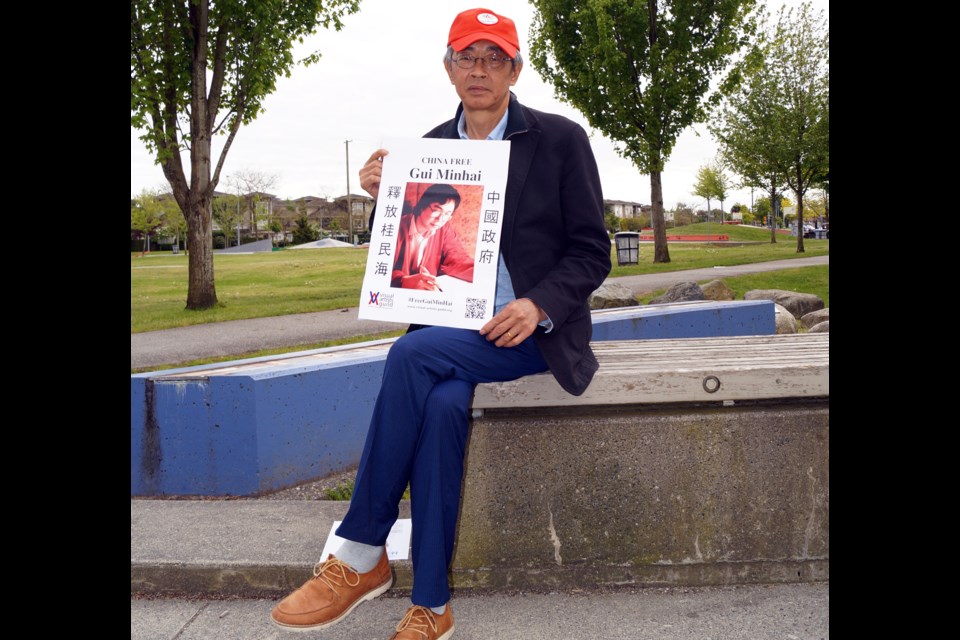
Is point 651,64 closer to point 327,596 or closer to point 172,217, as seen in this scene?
point 327,596

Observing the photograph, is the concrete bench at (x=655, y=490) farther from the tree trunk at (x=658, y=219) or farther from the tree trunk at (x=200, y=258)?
the tree trunk at (x=658, y=219)

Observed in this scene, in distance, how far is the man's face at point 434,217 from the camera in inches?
116

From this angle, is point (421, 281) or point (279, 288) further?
point (279, 288)

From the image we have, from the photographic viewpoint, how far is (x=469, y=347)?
9.33ft

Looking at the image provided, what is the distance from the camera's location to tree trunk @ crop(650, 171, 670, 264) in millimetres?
23297

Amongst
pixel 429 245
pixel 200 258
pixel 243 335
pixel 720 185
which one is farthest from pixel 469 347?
pixel 720 185

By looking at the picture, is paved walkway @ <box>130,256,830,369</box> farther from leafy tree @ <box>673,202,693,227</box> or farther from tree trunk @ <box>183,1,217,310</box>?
leafy tree @ <box>673,202,693,227</box>

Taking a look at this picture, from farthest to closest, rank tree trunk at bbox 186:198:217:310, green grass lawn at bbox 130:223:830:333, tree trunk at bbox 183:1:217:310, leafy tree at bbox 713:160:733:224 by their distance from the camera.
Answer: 1. leafy tree at bbox 713:160:733:224
2. tree trunk at bbox 186:198:217:310
3. tree trunk at bbox 183:1:217:310
4. green grass lawn at bbox 130:223:830:333

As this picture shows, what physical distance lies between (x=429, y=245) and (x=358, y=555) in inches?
44.0

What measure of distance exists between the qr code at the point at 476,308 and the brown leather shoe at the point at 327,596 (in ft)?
3.02

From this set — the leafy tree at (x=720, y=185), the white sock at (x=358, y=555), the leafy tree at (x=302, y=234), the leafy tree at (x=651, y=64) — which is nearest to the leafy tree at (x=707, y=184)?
the leafy tree at (x=720, y=185)

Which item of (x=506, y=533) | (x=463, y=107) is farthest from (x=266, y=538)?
(x=463, y=107)

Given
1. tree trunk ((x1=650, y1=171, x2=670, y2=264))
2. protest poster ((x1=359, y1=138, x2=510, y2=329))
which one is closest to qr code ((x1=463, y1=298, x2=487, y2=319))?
protest poster ((x1=359, y1=138, x2=510, y2=329))
